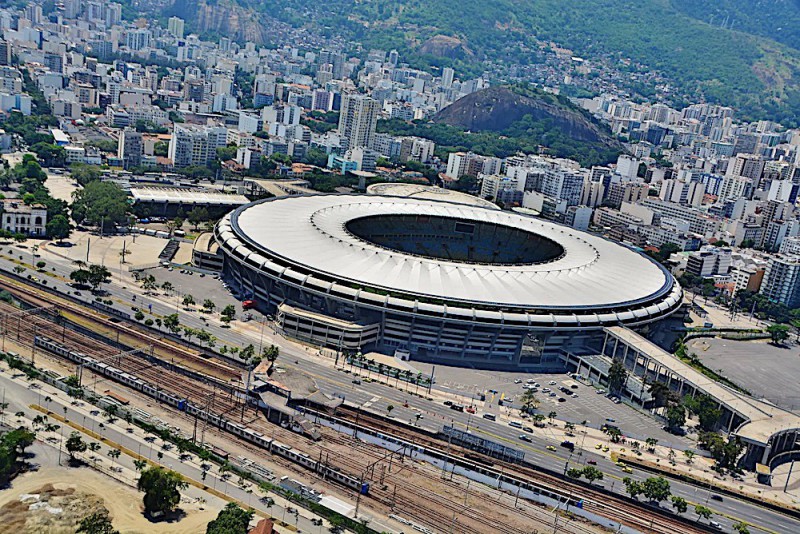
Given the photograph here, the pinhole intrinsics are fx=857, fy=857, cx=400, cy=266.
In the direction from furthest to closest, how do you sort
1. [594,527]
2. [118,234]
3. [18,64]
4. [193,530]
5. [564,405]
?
1. [18,64]
2. [118,234]
3. [564,405]
4. [594,527]
5. [193,530]

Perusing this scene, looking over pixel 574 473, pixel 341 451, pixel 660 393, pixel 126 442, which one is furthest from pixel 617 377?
pixel 126 442

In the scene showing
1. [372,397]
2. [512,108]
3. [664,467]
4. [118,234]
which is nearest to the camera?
[664,467]

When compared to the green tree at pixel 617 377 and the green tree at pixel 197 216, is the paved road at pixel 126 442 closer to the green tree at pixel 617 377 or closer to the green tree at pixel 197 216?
the green tree at pixel 617 377

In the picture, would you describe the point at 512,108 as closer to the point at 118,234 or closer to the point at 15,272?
the point at 118,234

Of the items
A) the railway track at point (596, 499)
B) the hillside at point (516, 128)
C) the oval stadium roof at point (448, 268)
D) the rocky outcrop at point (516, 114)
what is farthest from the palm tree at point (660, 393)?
the rocky outcrop at point (516, 114)

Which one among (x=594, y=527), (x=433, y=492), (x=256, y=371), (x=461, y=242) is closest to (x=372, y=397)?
(x=256, y=371)

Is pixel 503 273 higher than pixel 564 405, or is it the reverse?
pixel 503 273
